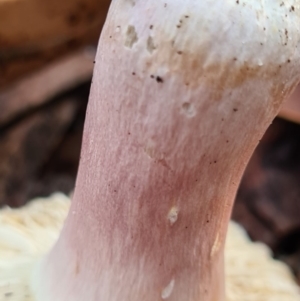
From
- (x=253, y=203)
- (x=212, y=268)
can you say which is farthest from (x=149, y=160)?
(x=253, y=203)

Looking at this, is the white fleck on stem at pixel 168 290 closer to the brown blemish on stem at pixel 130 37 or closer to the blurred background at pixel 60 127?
the brown blemish on stem at pixel 130 37

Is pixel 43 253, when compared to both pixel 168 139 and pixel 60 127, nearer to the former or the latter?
pixel 168 139

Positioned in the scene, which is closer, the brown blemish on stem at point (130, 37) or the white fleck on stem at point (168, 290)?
the brown blemish on stem at point (130, 37)

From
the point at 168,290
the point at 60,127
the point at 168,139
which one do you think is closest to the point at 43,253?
the point at 168,290

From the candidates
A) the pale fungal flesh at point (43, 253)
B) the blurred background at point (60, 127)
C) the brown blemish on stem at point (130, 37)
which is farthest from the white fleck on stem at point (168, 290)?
the blurred background at point (60, 127)

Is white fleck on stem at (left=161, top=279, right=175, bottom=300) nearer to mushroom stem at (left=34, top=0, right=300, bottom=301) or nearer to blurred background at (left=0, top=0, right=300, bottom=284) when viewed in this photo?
mushroom stem at (left=34, top=0, right=300, bottom=301)

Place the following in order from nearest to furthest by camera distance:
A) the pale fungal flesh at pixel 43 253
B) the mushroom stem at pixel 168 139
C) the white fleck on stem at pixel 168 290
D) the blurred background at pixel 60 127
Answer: the mushroom stem at pixel 168 139
the white fleck on stem at pixel 168 290
the pale fungal flesh at pixel 43 253
the blurred background at pixel 60 127

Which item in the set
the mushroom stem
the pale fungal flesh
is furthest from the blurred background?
the mushroom stem
